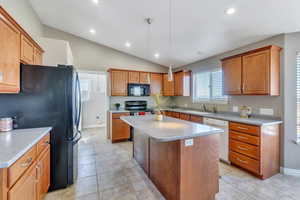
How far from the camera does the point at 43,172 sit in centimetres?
173

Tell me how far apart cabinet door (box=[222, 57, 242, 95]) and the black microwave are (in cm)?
262

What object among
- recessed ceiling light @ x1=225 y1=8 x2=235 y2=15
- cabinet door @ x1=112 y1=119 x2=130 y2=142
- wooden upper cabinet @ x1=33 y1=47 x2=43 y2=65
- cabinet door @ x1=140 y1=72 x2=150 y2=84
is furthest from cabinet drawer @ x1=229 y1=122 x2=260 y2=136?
wooden upper cabinet @ x1=33 y1=47 x2=43 y2=65

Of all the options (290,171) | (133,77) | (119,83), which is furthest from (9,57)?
(290,171)

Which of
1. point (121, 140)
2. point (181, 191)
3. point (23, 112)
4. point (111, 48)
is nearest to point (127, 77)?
point (111, 48)

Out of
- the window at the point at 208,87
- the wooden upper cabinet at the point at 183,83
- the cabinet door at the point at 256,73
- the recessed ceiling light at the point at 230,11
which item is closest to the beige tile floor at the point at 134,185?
the cabinet door at the point at 256,73

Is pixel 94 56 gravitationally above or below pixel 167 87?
above

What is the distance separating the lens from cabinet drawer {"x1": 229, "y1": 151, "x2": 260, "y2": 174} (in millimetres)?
2354

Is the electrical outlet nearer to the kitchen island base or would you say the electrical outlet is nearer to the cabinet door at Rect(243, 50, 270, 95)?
the cabinet door at Rect(243, 50, 270, 95)

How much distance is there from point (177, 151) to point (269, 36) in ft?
9.47

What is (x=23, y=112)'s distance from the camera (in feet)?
6.29

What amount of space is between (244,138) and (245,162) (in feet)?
1.43

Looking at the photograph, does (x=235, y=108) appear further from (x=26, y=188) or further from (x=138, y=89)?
(x=26, y=188)

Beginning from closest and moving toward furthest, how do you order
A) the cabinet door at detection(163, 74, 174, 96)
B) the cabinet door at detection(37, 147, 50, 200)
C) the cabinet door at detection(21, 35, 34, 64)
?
the cabinet door at detection(37, 147, 50, 200) → the cabinet door at detection(21, 35, 34, 64) → the cabinet door at detection(163, 74, 174, 96)

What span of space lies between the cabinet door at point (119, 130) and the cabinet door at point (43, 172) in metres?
2.34
